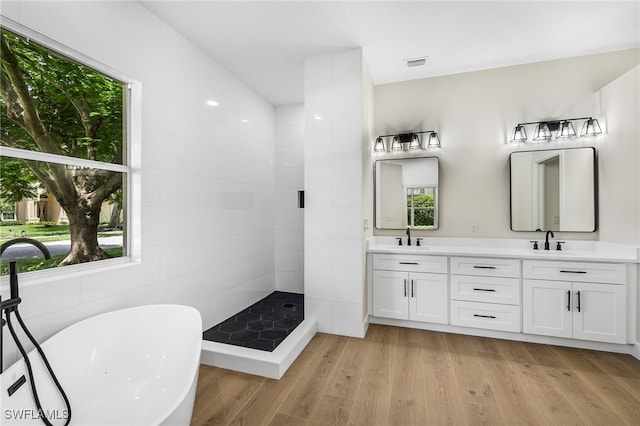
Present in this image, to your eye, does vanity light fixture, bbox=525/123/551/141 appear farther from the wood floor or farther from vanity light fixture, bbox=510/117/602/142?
the wood floor

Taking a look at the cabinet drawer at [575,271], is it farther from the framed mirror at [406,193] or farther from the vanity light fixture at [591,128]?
the vanity light fixture at [591,128]

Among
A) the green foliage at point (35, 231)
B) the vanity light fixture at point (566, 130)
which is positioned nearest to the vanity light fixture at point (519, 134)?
the vanity light fixture at point (566, 130)

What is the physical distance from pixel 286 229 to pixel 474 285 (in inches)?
98.1

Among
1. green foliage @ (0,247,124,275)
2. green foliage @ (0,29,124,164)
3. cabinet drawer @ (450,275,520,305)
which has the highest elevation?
green foliage @ (0,29,124,164)

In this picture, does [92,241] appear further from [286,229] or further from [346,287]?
[286,229]

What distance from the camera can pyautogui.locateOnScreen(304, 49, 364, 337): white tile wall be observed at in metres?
2.82

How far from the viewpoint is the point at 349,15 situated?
7.75ft

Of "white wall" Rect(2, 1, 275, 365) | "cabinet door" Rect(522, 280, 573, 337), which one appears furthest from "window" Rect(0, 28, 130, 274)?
"cabinet door" Rect(522, 280, 573, 337)

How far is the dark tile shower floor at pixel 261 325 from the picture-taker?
2.59 m

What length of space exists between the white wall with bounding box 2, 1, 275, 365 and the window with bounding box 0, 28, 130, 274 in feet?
Result: 0.48

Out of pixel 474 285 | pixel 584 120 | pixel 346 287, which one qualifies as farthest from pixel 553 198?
pixel 346 287

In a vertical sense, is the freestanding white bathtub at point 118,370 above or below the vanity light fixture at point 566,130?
below

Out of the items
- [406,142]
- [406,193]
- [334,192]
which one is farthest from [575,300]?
[334,192]

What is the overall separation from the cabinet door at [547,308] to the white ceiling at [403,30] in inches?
87.5
